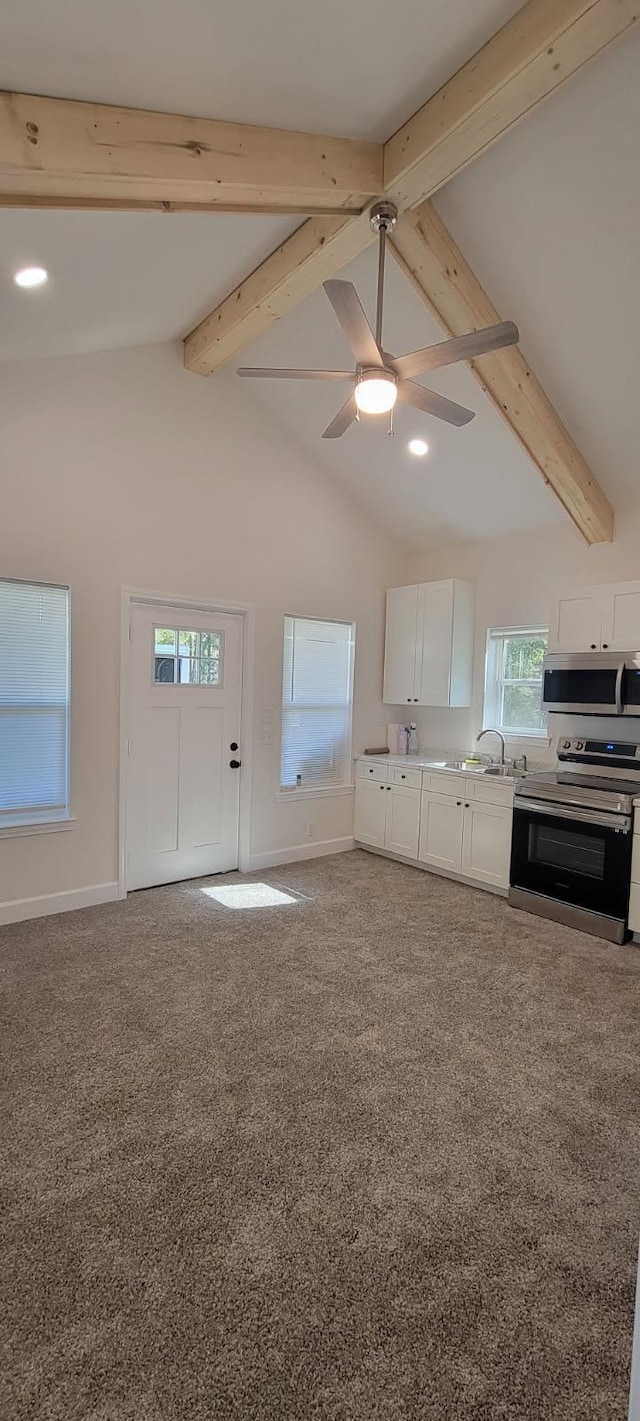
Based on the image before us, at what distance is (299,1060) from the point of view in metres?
2.60

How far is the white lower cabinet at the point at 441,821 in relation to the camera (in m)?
4.64

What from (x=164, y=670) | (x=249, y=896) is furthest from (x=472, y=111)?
(x=249, y=896)

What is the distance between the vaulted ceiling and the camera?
6.44ft

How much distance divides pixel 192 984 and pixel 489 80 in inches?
156

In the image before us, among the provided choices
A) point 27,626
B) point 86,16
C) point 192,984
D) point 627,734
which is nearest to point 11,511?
point 27,626

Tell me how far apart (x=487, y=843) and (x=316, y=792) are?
154cm

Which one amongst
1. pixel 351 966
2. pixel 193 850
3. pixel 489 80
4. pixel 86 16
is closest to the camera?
pixel 86 16

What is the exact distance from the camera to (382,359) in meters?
2.48

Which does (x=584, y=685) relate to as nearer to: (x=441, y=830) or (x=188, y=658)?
(x=441, y=830)

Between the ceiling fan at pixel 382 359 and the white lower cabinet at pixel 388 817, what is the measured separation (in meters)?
3.22

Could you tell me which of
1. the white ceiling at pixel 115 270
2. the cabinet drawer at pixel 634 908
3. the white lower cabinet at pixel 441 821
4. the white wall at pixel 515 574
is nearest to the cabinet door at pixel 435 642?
the white wall at pixel 515 574

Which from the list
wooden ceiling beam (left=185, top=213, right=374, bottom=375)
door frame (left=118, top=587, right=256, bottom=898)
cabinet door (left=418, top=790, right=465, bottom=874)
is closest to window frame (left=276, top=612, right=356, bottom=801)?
door frame (left=118, top=587, right=256, bottom=898)

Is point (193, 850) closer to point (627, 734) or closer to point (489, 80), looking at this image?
point (627, 734)

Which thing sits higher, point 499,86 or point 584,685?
point 499,86
